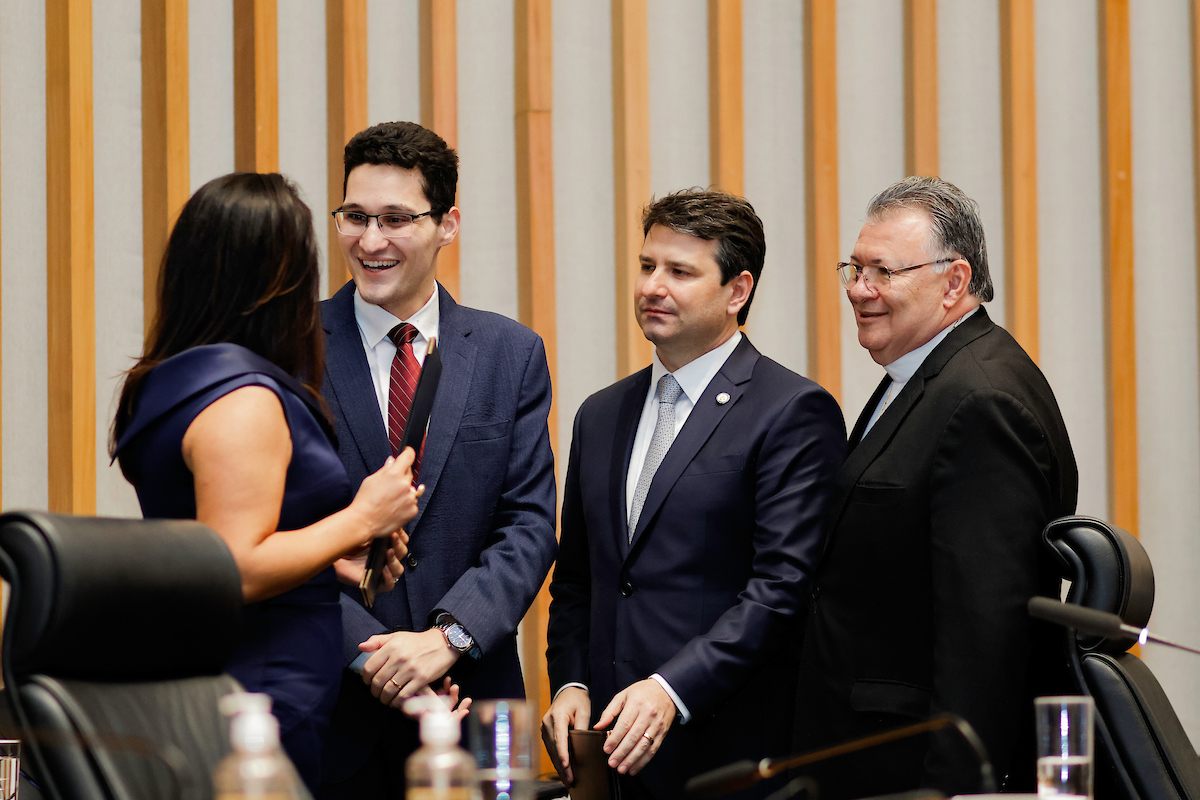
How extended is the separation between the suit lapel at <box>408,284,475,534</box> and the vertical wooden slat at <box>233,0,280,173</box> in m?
1.09

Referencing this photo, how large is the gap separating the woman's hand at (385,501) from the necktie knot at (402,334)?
1.98ft

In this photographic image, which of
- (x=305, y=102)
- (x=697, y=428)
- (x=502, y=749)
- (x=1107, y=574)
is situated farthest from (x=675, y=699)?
(x=305, y=102)

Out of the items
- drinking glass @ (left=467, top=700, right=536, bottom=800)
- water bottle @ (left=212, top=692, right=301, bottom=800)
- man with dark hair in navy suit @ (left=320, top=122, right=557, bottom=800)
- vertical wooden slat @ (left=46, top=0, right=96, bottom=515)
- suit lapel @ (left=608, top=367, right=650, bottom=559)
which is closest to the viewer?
water bottle @ (left=212, top=692, right=301, bottom=800)

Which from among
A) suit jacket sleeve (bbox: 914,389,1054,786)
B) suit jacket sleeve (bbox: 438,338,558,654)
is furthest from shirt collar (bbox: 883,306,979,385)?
suit jacket sleeve (bbox: 438,338,558,654)

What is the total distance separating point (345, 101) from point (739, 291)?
4.58 ft

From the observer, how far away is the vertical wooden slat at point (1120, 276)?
11.4 feet

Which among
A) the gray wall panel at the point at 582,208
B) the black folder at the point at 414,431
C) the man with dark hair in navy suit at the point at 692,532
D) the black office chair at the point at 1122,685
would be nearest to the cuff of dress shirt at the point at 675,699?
the man with dark hair in navy suit at the point at 692,532

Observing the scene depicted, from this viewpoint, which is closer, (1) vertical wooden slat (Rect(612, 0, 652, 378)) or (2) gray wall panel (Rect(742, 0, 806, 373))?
(1) vertical wooden slat (Rect(612, 0, 652, 378))

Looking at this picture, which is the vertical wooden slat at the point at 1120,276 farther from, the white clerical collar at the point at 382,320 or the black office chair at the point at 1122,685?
the white clerical collar at the point at 382,320

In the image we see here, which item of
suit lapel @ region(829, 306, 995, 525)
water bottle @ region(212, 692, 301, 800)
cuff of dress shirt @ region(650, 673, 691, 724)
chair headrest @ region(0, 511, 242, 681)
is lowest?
cuff of dress shirt @ region(650, 673, 691, 724)

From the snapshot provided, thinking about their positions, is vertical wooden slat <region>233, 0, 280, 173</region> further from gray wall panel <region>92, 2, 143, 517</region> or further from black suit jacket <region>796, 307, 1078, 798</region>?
black suit jacket <region>796, 307, 1078, 798</region>

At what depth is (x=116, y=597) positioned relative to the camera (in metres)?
1.17

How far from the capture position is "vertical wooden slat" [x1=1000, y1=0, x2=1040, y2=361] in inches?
137

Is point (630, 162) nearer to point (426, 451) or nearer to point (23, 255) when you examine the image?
point (426, 451)
